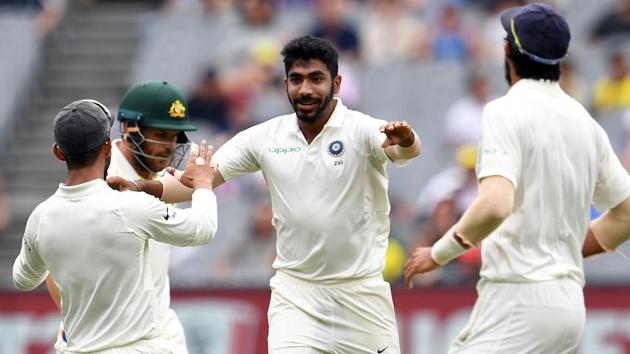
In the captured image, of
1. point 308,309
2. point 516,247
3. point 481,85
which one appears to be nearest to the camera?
point 516,247

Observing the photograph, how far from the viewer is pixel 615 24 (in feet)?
50.2

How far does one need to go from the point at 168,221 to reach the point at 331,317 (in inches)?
51.6

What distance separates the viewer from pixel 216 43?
16.2 m

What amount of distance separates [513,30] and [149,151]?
2.27 meters

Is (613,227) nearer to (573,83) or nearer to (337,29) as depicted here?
(573,83)

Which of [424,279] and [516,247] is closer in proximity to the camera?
[516,247]

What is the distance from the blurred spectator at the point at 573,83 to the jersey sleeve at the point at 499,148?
7.66m

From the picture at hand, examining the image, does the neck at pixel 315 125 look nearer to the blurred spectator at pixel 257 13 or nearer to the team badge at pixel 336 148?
the team badge at pixel 336 148

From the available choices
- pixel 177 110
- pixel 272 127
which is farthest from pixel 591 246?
pixel 177 110

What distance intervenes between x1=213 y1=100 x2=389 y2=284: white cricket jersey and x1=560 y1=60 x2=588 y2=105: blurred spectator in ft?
22.5

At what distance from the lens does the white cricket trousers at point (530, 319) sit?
639 centimetres

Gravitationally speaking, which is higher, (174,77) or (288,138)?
(174,77)

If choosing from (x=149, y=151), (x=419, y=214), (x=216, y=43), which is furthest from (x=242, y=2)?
(x=149, y=151)

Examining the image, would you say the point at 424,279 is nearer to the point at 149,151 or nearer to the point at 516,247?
the point at 149,151
